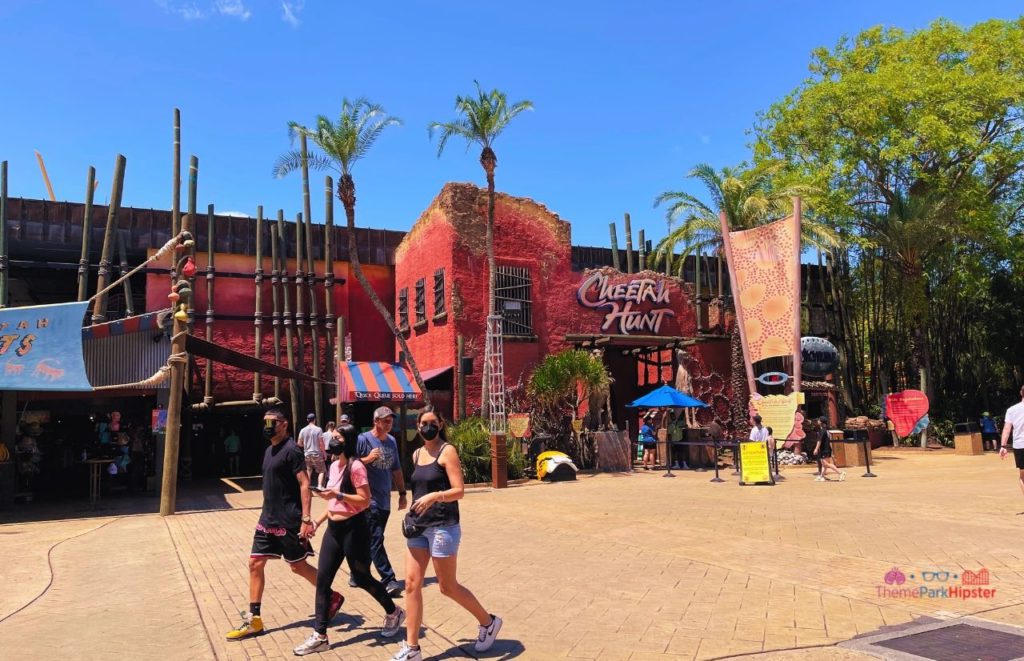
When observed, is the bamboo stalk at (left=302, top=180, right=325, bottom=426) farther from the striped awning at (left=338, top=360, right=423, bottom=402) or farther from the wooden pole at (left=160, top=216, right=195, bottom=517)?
the wooden pole at (left=160, top=216, right=195, bottom=517)

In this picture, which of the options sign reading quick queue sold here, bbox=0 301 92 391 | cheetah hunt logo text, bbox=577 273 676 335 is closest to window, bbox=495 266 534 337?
cheetah hunt logo text, bbox=577 273 676 335

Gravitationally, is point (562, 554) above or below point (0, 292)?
below

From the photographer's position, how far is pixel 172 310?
14.4 meters

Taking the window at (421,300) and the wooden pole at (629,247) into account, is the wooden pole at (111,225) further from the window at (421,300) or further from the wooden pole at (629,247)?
the wooden pole at (629,247)

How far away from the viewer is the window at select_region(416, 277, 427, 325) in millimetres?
23347

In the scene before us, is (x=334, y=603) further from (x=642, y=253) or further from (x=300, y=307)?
(x=642, y=253)

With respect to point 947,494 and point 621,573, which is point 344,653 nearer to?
point 621,573

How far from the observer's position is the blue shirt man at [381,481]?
6.58m

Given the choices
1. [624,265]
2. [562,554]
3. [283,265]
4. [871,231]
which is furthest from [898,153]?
[562,554]

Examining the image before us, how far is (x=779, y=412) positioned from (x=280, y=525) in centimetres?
1723

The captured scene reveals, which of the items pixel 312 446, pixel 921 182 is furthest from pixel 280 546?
pixel 921 182

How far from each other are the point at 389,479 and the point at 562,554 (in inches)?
99.2

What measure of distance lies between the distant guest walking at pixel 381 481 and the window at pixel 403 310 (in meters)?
18.0
